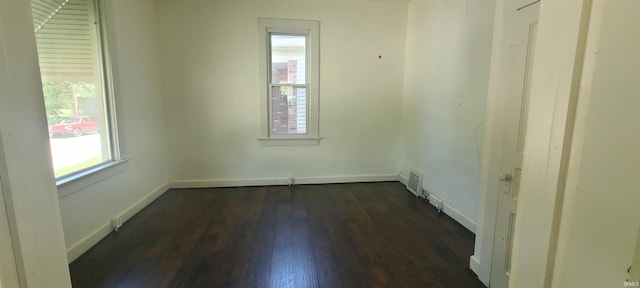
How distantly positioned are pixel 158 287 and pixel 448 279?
199 cm

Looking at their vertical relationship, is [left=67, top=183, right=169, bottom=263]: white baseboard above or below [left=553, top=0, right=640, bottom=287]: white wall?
below

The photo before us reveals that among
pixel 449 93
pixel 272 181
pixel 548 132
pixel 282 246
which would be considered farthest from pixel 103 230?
pixel 449 93

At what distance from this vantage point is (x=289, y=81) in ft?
12.2

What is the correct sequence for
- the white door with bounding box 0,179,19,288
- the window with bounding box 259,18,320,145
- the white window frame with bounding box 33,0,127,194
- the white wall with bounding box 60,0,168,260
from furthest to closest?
1. the window with bounding box 259,18,320,145
2. the white window frame with bounding box 33,0,127,194
3. the white wall with bounding box 60,0,168,260
4. the white door with bounding box 0,179,19,288

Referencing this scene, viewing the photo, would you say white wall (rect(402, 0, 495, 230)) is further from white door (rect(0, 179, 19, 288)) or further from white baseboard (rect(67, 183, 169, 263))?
white baseboard (rect(67, 183, 169, 263))

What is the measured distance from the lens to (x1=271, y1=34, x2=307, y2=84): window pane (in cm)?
364

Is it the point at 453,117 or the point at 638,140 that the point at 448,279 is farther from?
the point at 638,140

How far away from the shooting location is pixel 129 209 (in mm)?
2721

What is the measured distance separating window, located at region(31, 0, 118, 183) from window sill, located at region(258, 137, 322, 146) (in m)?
1.73

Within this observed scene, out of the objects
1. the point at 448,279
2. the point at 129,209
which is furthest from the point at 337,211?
the point at 129,209

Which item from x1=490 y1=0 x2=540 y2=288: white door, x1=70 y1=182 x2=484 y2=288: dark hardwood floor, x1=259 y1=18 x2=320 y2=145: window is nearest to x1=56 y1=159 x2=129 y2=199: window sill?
x1=70 y1=182 x2=484 y2=288: dark hardwood floor

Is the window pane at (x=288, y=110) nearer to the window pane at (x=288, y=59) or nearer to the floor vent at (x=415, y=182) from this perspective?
the window pane at (x=288, y=59)

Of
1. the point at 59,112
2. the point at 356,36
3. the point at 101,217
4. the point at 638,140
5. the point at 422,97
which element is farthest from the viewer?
the point at 356,36

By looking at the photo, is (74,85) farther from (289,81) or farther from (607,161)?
(607,161)
